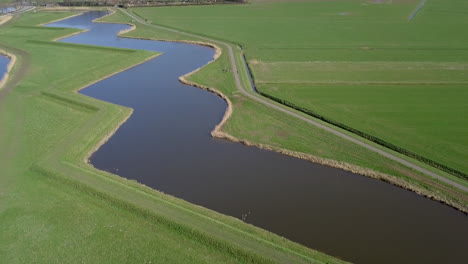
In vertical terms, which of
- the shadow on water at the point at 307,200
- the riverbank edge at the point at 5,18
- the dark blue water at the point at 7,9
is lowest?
the shadow on water at the point at 307,200

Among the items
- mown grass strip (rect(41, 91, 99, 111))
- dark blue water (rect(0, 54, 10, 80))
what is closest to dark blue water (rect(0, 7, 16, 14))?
dark blue water (rect(0, 54, 10, 80))

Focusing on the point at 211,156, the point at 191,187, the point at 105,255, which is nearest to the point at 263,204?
the point at 191,187

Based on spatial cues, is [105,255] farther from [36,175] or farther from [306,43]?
[306,43]

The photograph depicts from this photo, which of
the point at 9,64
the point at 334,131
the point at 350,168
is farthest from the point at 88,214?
the point at 9,64

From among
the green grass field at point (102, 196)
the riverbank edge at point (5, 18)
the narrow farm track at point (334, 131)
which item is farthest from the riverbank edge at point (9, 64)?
the riverbank edge at point (5, 18)

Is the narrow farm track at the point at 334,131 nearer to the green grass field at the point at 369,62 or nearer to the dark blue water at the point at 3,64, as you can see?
the green grass field at the point at 369,62

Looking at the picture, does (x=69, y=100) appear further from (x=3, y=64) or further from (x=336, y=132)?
(x=336, y=132)
